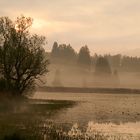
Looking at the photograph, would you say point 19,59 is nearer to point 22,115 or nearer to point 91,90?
point 22,115

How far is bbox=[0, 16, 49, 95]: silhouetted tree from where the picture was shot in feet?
236

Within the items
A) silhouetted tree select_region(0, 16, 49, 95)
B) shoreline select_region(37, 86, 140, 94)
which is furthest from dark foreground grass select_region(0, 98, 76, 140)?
shoreline select_region(37, 86, 140, 94)

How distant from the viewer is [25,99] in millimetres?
74000

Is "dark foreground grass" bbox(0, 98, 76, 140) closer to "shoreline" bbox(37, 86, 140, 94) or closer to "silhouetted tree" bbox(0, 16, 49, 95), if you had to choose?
"silhouetted tree" bbox(0, 16, 49, 95)

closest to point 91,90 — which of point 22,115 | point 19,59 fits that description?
point 19,59

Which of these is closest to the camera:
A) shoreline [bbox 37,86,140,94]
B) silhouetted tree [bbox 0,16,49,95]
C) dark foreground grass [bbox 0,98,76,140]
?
dark foreground grass [bbox 0,98,76,140]

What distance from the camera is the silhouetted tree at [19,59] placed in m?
72.1

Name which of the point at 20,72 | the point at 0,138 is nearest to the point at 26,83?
the point at 20,72

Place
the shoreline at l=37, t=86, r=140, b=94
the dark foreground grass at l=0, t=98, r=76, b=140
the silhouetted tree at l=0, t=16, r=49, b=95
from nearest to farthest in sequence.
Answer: the dark foreground grass at l=0, t=98, r=76, b=140 < the silhouetted tree at l=0, t=16, r=49, b=95 < the shoreline at l=37, t=86, r=140, b=94

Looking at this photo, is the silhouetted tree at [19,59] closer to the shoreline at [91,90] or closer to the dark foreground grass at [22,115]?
the dark foreground grass at [22,115]

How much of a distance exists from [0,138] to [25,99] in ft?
154

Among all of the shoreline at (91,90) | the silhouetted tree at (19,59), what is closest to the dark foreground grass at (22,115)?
the silhouetted tree at (19,59)

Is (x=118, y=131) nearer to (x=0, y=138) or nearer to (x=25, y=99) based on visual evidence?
(x=0, y=138)

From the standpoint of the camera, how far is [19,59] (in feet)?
237
